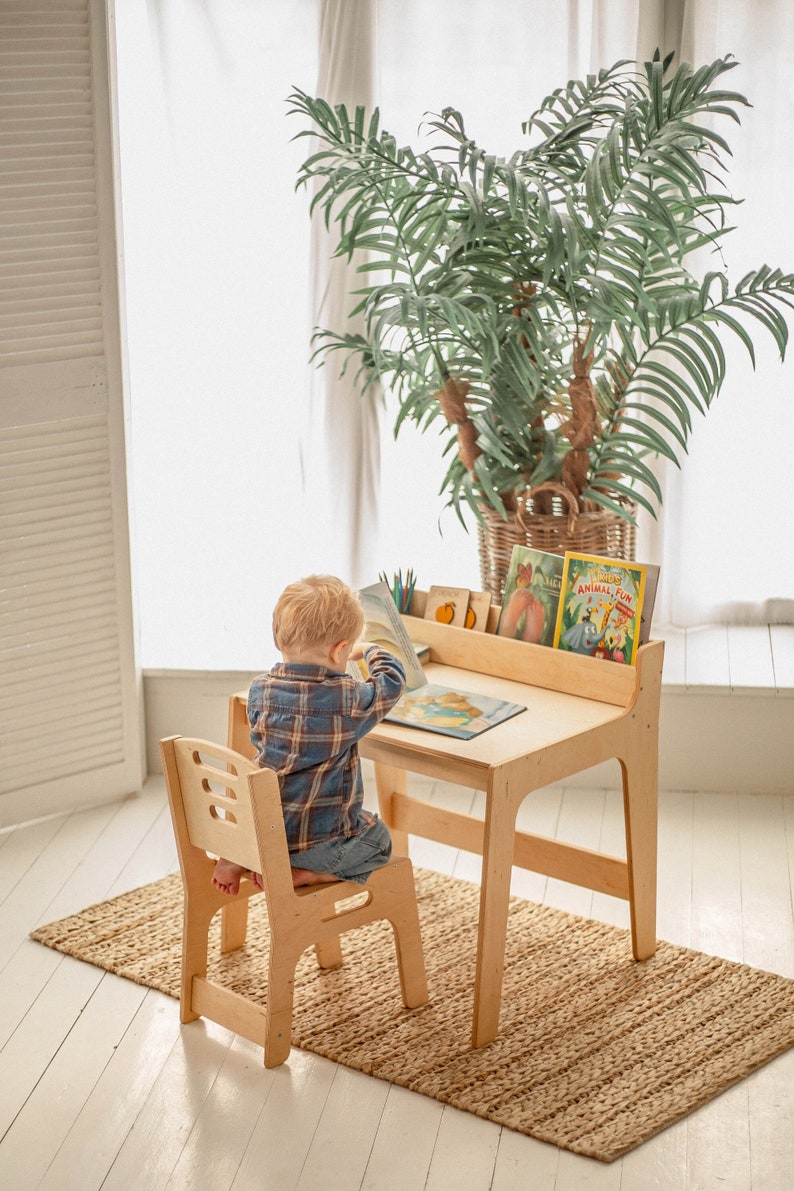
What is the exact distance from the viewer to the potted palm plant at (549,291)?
3.04 meters

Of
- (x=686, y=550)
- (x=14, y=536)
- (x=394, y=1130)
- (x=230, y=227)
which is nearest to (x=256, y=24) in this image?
(x=230, y=227)

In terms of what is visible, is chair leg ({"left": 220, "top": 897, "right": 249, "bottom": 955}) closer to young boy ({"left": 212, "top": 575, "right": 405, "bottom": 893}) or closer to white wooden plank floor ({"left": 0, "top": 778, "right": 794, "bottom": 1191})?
white wooden plank floor ({"left": 0, "top": 778, "right": 794, "bottom": 1191})

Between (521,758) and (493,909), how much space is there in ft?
0.89

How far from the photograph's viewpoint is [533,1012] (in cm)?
257

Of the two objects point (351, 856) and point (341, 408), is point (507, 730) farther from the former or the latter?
point (341, 408)

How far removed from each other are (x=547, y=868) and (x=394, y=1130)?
75 centimetres

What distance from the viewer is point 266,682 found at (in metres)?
2.34

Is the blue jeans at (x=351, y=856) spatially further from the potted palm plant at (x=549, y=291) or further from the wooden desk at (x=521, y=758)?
the potted palm plant at (x=549, y=291)

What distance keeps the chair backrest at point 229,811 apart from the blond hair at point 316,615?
0.73 ft

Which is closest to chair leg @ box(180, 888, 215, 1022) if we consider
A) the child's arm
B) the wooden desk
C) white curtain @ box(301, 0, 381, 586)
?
the wooden desk

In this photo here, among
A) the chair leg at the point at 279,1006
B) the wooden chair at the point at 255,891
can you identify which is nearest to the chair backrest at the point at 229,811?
the wooden chair at the point at 255,891

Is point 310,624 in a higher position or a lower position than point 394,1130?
higher

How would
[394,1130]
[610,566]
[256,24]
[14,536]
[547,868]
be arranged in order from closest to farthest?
[394,1130], [610,566], [547,868], [14,536], [256,24]

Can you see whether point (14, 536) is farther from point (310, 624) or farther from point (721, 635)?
point (721, 635)
